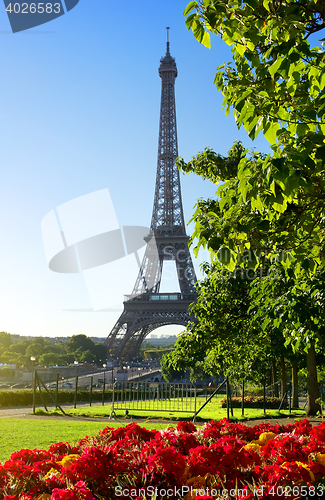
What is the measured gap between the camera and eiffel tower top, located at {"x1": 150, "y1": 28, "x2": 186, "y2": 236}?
59.4 metres

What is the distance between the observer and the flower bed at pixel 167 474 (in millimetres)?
3570

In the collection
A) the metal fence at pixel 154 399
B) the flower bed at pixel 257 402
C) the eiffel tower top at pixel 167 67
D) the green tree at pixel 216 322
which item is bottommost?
the flower bed at pixel 257 402

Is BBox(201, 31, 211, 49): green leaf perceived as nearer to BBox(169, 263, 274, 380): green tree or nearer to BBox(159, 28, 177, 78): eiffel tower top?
BBox(169, 263, 274, 380): green tree

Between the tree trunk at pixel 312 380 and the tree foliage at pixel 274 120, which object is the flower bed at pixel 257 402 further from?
the tree foliage at pixel 274 120

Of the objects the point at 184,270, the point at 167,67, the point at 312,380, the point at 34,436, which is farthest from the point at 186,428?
the point at 167,67

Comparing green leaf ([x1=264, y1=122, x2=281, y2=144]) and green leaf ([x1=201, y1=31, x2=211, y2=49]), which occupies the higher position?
green leaf ([x1=201, y1=31, x2=211, y2=49])

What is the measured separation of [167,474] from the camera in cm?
380

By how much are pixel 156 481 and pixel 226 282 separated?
644 cm

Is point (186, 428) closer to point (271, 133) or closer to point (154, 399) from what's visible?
point (271, 133)

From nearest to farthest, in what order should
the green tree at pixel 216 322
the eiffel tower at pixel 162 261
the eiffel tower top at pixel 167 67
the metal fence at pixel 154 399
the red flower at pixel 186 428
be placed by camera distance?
the red flower at pixel 186 428 < the green tree at pixel 216 322 < the metal fence at pixel 154 399 < the eiffel tower at pixel 162 261 < the eiffel tower top at pixel 167 67

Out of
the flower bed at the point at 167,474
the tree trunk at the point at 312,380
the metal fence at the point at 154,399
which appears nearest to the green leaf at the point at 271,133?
the flower bed at the point at 167,474

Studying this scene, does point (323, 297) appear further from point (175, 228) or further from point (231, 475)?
point (175, 228)

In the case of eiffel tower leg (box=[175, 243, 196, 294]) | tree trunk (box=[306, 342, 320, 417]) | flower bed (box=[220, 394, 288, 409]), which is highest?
eiffel tower leg (box=[175, 243, 196, 294])

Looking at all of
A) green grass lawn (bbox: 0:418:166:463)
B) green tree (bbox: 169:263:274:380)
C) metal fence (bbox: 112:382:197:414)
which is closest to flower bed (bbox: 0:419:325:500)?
green grass lawn (bbox: 0:418:166:463)
